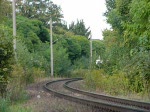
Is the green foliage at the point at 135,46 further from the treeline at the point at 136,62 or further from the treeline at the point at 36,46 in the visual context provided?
the treeline at the point at 36,46

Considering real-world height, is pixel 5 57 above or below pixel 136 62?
above

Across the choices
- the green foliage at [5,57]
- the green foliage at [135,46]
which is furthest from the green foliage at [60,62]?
the green foliage at [5,57]

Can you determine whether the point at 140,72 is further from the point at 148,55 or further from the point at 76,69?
the point at 76,69

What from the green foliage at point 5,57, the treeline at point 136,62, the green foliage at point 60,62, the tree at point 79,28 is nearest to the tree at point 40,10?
the green foliage at point 60,62

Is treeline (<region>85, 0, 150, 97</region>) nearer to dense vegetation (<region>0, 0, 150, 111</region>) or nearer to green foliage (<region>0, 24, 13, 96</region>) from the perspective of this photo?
dense vegetation (<region>0, 0, 150, 111</region>)

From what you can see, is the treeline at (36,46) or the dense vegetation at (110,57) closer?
the treeline at (36,46)

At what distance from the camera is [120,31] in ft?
108

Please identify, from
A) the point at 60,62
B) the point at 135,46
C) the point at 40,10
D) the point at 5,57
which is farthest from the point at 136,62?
the point at 40,10

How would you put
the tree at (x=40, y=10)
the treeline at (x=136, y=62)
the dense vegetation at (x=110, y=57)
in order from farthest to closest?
the tree at (x=40, y=10) → the treeline at (x=136, y=62) → the dense vegetation at (x=110, y=57)

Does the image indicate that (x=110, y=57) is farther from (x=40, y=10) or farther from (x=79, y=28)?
(x=79, y=28)

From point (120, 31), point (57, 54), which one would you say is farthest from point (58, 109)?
point (57, 54)

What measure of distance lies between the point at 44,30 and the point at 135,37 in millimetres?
40890

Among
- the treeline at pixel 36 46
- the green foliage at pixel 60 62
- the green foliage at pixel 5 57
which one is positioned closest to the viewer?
the green foliage at pixel 5 57

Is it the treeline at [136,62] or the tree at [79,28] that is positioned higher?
the tree at [79,28]
